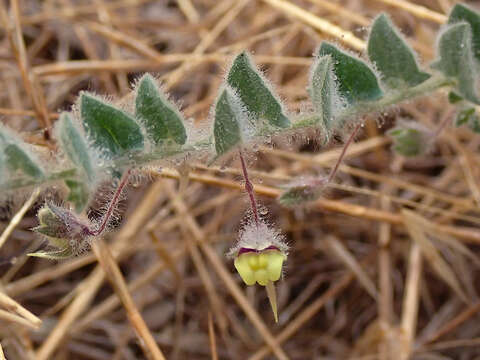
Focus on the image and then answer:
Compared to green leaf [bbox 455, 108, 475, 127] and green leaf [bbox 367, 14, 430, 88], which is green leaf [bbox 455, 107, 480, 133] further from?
green leaf [bbox 367, 14, 430, 88]

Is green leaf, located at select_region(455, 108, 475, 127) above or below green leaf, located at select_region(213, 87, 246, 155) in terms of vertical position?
above

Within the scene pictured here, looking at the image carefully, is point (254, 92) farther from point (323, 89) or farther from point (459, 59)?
point (459, 59)

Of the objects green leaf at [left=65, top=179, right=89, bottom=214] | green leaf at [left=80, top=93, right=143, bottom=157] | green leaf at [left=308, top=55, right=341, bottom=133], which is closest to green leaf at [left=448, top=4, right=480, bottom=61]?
green leaf at [left=308, top=55, right=341, bottom=133]

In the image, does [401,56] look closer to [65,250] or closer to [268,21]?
[65,250]

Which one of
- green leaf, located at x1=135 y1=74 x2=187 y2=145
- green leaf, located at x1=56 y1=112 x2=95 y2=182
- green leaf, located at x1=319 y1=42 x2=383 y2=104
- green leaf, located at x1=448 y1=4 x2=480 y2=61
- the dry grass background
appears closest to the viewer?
green leaf, located at x1=56 y1=112 x2=95 y2=182

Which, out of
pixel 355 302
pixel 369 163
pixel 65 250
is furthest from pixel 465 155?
pixel 65 250

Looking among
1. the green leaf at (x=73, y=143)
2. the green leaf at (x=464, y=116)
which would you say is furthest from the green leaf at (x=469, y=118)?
the green leaf at (x=73, y=143)
